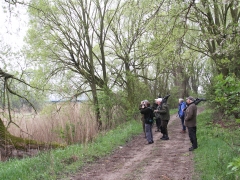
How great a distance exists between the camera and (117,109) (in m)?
16.2

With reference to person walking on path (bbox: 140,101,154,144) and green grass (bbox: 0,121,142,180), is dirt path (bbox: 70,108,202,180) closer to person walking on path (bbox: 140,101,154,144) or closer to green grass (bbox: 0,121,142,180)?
green grass (bbox: 0,121,142,180)

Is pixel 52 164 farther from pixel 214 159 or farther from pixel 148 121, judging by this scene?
pixel 148 121

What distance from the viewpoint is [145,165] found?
6699 millimetres

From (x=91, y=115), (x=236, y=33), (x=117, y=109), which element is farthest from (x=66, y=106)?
(x=236, y=33)

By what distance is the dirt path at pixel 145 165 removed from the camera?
584cm

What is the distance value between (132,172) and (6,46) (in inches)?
285

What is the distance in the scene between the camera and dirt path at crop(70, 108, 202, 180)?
584 cm

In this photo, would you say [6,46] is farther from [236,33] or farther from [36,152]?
[236,33]

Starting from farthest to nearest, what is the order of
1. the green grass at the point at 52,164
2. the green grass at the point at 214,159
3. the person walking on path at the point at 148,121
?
the person walking on path at the point at 148,121, the green grass at the point at 52,164, the green grass at the point at 214,159

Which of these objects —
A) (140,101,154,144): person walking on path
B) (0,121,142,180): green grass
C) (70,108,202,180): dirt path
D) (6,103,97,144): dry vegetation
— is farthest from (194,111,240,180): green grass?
(6,103,97,144): dry vegetation

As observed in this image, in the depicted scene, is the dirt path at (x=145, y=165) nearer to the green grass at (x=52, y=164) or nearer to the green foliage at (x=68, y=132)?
the green grass at (x=52, y=164)

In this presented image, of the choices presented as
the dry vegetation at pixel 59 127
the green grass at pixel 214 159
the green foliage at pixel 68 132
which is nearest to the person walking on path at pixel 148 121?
the green grass at pixel 214 159

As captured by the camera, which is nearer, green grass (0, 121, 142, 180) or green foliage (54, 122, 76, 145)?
green grass (0, 121, 142, 180)

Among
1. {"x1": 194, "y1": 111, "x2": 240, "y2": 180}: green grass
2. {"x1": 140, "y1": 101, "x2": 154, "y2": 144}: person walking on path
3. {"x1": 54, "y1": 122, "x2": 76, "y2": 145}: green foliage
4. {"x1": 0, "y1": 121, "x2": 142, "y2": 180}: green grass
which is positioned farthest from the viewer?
{"x1": 140, "y1": 101, "x2": 154, "y2": 144}: person walking on path
